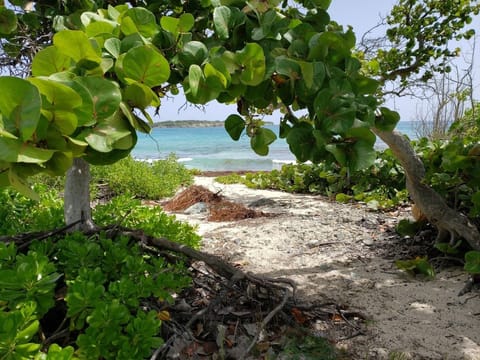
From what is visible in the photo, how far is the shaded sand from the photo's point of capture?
1.74 meters

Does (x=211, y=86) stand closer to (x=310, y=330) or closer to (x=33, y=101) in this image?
(x=33, y=101)

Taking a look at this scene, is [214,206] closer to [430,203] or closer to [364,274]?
[364,274]

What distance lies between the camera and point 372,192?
5.33 metres

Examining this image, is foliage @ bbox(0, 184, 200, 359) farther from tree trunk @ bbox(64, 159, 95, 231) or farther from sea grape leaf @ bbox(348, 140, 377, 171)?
sea grape leaf @ bbox(348, 140, 377, 171)

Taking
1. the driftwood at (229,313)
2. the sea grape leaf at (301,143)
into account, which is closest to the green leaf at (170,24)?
the sea grape leaf at (301,143)

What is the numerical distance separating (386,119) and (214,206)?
4565 mm

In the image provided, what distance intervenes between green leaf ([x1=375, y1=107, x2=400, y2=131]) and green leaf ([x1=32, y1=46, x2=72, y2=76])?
2.91ft

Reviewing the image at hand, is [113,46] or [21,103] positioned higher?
[113,46]

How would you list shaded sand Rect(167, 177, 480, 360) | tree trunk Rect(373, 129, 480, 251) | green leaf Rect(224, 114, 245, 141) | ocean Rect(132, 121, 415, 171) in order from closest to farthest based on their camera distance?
1. green leaf Rect(224, 114, 245, 141)
2. shaded sand Rect(167, 177, 480, 360)
3. tree trunk Rect(373, 129, 480, 251)
4. ocean Rect(132, 121, 415, 171)

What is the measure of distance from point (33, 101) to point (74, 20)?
93cm

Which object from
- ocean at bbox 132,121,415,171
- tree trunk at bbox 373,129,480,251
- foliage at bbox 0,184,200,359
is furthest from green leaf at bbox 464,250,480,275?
ocean at bbox 132,121,415,171

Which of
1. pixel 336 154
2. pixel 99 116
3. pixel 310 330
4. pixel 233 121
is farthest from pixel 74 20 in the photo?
pixel 310 330

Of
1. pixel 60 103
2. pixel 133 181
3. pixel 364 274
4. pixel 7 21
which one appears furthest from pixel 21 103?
pixel 133 181

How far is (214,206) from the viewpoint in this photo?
5543mm
